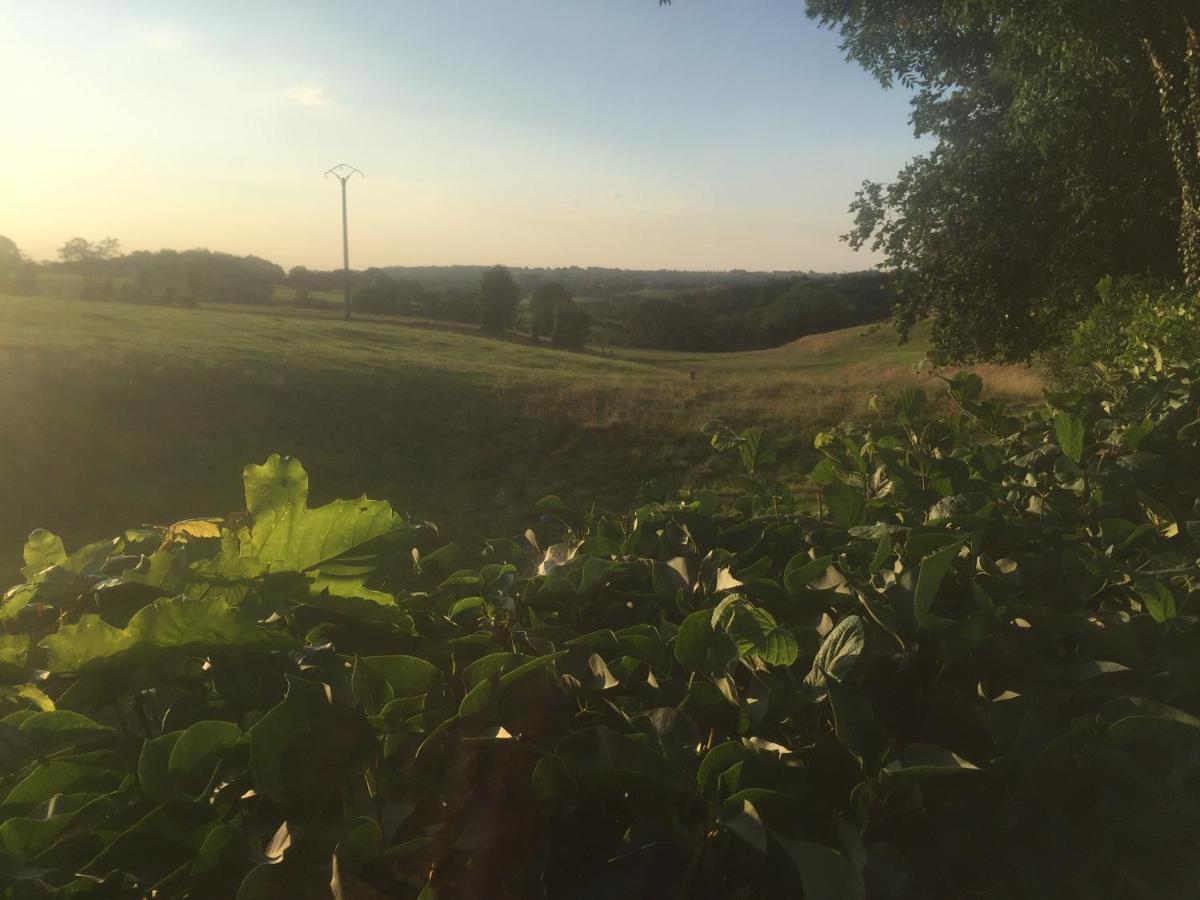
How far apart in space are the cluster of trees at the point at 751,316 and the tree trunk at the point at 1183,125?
68.0 metres

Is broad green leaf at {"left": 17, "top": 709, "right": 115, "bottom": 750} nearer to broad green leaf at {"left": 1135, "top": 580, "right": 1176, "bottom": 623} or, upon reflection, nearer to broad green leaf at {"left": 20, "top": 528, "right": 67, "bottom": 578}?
broad green leaf at {"left": 20, "top": 528, "right": 67, "bottom": 578}

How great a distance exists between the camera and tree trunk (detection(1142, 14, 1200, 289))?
13.8 m

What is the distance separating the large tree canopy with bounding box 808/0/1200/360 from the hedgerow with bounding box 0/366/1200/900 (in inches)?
620

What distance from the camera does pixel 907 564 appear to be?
1394 mm

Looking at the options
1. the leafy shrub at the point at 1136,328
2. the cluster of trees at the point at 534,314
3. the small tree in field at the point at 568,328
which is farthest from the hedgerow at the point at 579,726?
the small tree in field at the point at 568,328

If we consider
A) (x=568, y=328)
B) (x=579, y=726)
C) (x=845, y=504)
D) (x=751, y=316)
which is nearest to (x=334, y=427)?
(x=845, y=504)

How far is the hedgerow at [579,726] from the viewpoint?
866 mm

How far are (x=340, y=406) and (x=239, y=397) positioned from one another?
96.7 inches

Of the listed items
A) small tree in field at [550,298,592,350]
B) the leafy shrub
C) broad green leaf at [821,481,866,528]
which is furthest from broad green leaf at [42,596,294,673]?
small tree in field at [550,298,592,350]

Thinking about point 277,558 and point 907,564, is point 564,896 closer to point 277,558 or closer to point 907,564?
point 277,558

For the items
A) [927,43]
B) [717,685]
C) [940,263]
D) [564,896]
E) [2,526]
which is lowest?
[2,526]

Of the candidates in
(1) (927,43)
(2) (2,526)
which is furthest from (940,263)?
(2) (2,526)

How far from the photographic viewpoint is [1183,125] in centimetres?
1393

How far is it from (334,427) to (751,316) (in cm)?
7426
